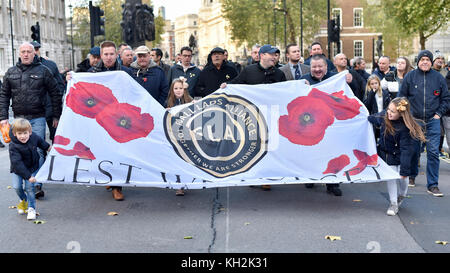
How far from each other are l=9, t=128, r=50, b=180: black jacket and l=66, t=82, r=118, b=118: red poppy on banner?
0.86 meters

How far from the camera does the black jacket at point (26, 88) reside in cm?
879

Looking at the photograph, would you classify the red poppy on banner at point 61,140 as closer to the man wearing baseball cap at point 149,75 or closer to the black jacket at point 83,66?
the man wearing baseball cap at point 149,75

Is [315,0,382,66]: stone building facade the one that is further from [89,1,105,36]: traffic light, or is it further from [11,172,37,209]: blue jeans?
[11,172,37,209]: blue jeans

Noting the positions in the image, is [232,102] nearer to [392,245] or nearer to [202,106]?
[202,106]

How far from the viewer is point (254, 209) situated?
7918 mm

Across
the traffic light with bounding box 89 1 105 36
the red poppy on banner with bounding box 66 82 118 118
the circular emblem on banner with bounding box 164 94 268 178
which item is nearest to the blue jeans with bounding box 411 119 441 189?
the circular emblem on banner with bounding box 164 94 268 178

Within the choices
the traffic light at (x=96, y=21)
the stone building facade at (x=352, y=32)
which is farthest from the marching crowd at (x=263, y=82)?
the stone building facade at (x=352, y=32)

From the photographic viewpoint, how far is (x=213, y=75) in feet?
35.5

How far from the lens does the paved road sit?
6.27 meters

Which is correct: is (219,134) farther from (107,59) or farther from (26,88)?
(26,88)

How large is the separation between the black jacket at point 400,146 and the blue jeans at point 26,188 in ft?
13.9

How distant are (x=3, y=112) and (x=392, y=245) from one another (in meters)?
5.43

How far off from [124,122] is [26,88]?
1.52 meters

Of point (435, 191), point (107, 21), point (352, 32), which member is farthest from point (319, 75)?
point (352, 32)
